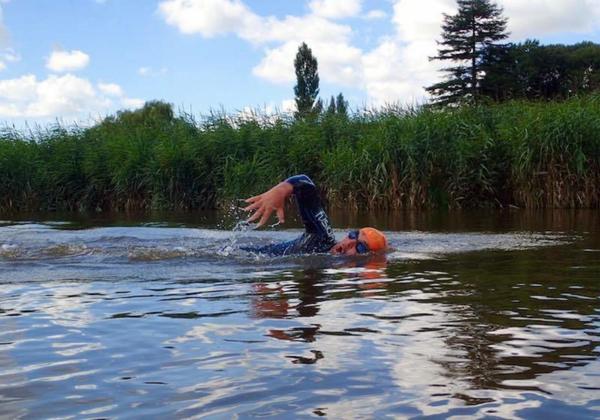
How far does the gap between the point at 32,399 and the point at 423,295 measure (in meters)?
2.91

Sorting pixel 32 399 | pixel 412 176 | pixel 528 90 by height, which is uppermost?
pixel 528 90

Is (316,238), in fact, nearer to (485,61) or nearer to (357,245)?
(357,245)

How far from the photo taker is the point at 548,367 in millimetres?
3168

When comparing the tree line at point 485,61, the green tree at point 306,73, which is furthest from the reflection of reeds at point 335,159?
the green tree at point 306,73

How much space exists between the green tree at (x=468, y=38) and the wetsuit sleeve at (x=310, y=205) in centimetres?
4434

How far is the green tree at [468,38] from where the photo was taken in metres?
50.9

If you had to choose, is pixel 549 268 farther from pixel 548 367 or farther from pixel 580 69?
pixel 580 69

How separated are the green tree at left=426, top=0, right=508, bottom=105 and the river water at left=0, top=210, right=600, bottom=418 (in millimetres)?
44723

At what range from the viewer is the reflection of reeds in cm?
1581

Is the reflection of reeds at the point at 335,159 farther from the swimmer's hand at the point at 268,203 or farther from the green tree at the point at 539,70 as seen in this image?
the green tree at the point at 539,70

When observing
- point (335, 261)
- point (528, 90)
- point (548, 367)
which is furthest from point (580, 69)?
point (548, 367)

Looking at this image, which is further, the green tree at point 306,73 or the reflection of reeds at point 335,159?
the green tree at point 306,73

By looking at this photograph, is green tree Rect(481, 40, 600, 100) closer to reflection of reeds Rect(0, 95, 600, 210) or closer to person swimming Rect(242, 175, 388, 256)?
reflection of reeds Rect(0, 95, 600, 210)

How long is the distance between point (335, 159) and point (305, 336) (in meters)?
13.3
